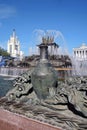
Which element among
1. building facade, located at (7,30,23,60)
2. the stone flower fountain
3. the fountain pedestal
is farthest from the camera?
building facade, located at (7,30,23,60)

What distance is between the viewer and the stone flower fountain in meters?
4.48

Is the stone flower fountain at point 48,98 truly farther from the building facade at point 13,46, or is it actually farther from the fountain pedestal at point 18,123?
the building facade at point 13,46

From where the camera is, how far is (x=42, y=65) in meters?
5.71

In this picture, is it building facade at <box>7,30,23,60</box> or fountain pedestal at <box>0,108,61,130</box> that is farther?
building facade at <box>7,30,23,60</box>

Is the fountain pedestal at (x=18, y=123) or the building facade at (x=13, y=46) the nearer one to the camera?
the fountain pedestal at (x=18, y=123)

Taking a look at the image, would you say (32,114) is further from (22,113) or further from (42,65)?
(42,65)

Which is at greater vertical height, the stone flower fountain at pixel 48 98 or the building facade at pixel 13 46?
the building facade at pixel 13 46

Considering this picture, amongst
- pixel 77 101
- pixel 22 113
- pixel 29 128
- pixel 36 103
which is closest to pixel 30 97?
pixel 36 103

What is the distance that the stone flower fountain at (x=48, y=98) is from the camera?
448 cm

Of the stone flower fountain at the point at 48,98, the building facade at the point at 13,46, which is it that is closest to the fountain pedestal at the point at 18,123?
the stone flower fountain at the point at 48,98

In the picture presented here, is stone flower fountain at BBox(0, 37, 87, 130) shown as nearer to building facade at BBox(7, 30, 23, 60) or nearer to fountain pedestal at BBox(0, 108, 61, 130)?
fountain pedestal at BBox(0, 108, 61, 130)

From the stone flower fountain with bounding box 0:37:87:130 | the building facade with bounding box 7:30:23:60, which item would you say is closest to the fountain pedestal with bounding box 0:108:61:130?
the stone flower fountain with bounding box 0:37:87:130

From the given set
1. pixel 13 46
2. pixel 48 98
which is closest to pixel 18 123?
pixel 48 98

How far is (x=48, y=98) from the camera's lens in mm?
5301
